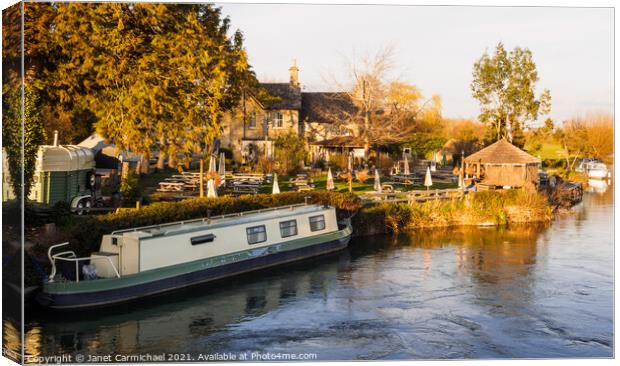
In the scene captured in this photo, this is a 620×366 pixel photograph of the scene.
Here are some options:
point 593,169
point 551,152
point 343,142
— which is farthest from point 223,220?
point 593,169

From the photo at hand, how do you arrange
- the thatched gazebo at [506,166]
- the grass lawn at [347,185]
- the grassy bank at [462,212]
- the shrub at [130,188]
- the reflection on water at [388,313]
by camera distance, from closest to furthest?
the reflection on water at [388,313] → the shrub at [130,188] → the grassy bank at [462,212] → the grass lawn at [347,185] → the thatched gazebo at [506,166]

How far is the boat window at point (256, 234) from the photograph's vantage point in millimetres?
20062

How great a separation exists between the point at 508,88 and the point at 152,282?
1504cm

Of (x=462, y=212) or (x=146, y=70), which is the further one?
(x=462, y=212)

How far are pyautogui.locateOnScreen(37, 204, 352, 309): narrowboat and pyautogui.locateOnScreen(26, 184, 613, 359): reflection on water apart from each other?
1.32ft

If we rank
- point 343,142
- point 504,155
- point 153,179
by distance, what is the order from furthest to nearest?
point 343,142 → point 504,155 → point 153,179

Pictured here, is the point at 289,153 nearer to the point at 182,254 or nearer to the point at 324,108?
the point at 324,108

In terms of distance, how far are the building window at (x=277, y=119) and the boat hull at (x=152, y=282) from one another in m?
17.7

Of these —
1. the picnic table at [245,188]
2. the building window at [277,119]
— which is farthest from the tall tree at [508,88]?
the building window at [277,119]

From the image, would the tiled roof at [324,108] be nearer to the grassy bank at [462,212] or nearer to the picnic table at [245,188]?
the grassy bank at [462,212]

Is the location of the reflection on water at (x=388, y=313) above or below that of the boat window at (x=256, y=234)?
below

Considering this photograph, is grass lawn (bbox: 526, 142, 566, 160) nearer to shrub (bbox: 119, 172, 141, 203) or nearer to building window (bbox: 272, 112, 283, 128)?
building window (bbox: 272, 112, 283, 128)

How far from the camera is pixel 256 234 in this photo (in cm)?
2028

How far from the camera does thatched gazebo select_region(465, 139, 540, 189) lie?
103 feet
